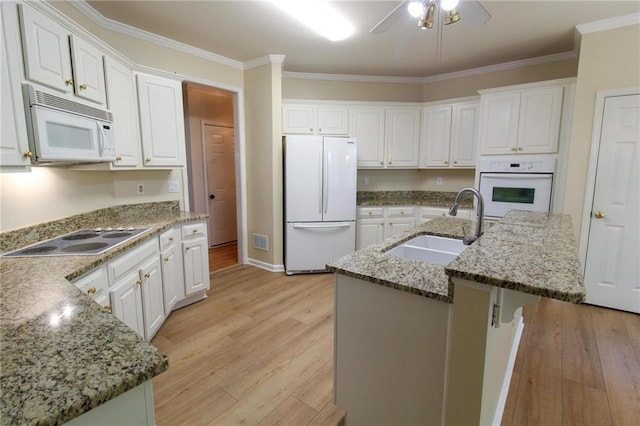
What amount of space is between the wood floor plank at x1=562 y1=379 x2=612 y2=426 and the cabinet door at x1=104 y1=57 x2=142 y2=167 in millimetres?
3451

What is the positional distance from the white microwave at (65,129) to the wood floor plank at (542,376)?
2.94 m

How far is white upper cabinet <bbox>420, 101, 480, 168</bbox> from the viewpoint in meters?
4.01

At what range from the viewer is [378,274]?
140cm

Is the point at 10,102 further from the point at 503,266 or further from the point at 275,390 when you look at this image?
the point at 503,266

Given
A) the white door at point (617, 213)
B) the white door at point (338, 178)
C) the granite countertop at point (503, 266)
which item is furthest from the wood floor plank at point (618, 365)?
the white door at point (338, 178)

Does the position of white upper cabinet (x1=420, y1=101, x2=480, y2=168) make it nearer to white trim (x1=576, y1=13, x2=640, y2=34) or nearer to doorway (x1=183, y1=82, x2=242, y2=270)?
white trim (x1=576, y1=13, x2=640, y2=34)

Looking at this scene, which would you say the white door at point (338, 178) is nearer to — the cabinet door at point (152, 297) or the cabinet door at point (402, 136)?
the cabinet door at point (402, 136)

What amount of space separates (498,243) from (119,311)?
2.16m

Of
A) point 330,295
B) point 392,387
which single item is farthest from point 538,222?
point 330,295

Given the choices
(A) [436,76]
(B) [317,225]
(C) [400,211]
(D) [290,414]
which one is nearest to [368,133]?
(C) [400,211]

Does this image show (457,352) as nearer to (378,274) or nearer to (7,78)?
(378,274)

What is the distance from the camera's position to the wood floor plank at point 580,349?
2004mm

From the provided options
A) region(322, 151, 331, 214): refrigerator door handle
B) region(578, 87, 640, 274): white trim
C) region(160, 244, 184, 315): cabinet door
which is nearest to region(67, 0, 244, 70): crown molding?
region(322, 151, 331, 214): refrigerator door handle

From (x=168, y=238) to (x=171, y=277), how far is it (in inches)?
13.8
